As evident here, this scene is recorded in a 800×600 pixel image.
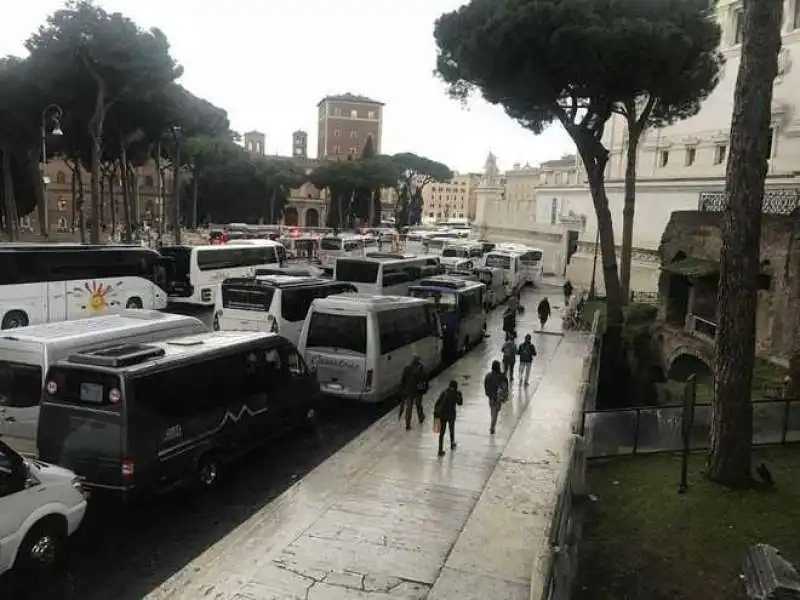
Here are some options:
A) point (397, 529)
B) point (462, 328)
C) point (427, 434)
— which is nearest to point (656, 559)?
point (397, 529)

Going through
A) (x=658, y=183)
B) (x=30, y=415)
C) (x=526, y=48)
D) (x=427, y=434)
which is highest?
(x=526, y=48)

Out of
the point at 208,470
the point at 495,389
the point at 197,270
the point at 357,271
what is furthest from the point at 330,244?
the point at 208,470

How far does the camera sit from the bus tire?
18.7 meters

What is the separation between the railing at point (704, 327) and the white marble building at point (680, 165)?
9.83m

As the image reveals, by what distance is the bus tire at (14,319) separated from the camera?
61.4 ft

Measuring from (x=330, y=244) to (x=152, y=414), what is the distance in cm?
3943

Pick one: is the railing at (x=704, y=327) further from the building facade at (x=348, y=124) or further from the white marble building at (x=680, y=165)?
the building facade at (x=348, y=124)

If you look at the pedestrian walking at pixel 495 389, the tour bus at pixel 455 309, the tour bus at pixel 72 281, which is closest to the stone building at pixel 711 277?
the tour bus at pixel 455 309

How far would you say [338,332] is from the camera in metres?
14.1

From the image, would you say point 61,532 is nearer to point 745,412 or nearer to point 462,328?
point 745,412

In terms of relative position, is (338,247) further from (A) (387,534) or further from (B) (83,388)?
(A) (387,534)

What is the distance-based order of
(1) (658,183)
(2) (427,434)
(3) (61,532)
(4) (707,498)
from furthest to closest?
(1) (658,183), (2) (427,434), (4) (707,498), (3) (61,532)

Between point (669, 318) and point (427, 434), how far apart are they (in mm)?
14877

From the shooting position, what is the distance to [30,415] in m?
10.3
